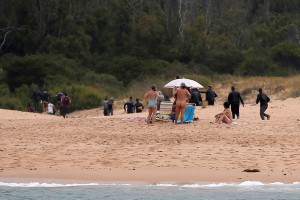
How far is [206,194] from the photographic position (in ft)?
46.8

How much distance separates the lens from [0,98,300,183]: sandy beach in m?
15.2

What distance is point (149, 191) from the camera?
568 inches

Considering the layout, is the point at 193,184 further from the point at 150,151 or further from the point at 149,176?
the point at 150,151

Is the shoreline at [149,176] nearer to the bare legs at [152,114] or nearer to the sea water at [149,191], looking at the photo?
the sea water at [149,191]

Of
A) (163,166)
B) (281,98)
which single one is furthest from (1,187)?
(281,98)

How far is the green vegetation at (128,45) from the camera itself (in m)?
48.3

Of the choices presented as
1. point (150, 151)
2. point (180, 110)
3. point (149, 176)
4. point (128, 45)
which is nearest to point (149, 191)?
point (149, 176)

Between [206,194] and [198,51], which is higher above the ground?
[198,51]

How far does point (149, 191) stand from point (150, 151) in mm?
2948

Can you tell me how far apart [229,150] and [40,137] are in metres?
4.71

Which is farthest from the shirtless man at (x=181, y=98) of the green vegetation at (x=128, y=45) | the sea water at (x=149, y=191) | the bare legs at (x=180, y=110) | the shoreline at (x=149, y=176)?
the green vegetation at (x=128, y=45)

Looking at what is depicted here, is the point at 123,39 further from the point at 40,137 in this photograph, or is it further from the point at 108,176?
the point at 108,176

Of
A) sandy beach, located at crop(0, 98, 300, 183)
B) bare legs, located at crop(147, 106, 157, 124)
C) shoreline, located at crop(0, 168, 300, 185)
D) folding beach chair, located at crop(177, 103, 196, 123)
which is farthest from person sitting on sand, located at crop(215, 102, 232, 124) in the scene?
shoreline, located at crop(0, 168, 300, 185)

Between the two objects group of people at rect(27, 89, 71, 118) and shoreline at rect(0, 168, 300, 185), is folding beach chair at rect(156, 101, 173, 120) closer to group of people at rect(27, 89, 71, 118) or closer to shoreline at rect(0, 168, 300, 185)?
shoreline at rect(0, 168, 300, 185)
